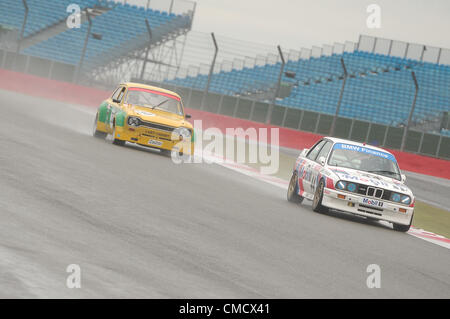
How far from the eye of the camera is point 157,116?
17.7 meters

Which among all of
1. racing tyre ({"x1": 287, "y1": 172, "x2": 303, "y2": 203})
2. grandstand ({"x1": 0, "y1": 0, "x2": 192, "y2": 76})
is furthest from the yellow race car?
grandstand ({"x1": 0, "y1": 0, "x2": 192, "y2": 76})

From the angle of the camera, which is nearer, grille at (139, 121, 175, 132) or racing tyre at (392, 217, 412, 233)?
racing tyre at (392, 217, 412, 233)

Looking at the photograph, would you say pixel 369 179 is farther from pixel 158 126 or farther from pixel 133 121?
pixel 133 121

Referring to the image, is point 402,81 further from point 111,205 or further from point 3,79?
point 111,205

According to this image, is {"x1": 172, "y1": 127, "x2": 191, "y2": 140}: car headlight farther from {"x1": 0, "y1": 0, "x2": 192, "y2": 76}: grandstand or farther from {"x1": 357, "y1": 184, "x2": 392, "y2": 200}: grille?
{"x1": 0, "y1": 0, "x2": 192, "y2": 76}: grandstand

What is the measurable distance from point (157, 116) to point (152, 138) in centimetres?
56

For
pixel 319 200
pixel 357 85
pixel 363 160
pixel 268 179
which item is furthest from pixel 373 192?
pixel 357 85

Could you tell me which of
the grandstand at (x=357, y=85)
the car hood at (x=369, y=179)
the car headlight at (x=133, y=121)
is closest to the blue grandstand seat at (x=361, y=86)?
the grandstand at (x=357, y=85)

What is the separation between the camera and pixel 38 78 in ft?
122

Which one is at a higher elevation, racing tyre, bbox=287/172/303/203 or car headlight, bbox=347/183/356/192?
car headlight, bbox=347/183/356/192

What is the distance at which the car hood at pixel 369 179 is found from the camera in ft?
40.4

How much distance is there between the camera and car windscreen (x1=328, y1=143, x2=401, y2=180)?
43.6 feet
